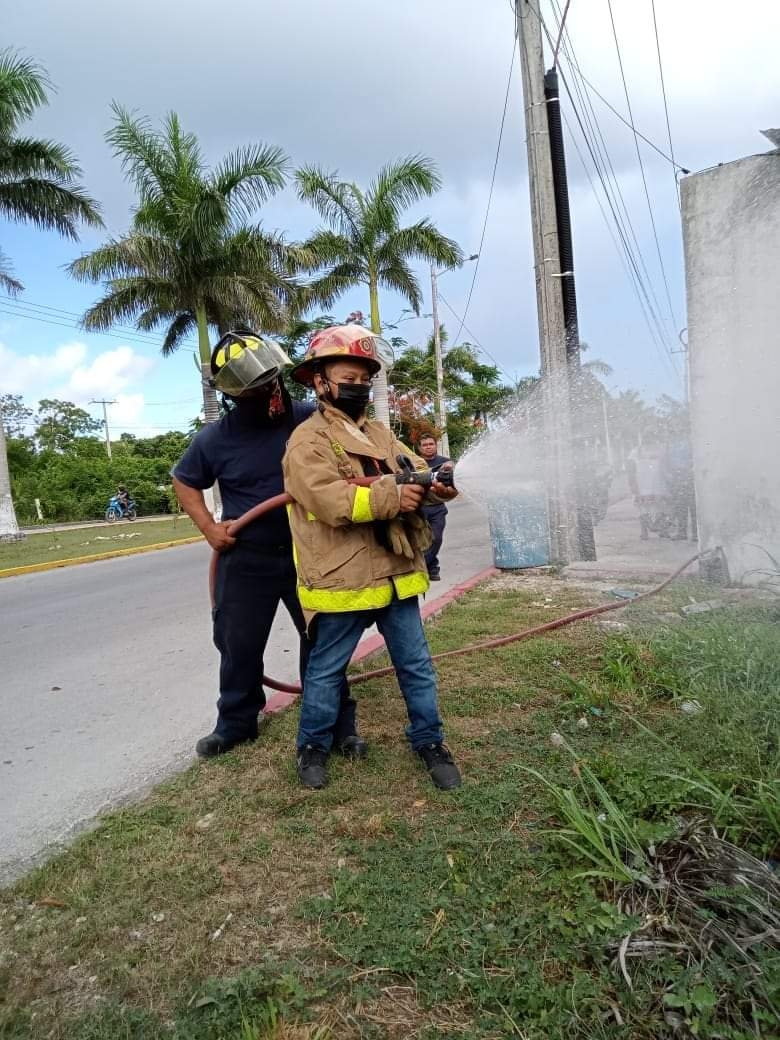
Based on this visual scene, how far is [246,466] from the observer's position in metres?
3.24

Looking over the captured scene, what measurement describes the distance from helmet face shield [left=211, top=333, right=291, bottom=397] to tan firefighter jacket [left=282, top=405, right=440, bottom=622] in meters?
0.35

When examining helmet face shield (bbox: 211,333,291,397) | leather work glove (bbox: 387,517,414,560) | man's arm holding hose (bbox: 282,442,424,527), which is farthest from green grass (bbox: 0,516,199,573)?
leather work glove (bbox: 387,517,414,560)

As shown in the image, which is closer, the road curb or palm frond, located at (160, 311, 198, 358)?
the road curb

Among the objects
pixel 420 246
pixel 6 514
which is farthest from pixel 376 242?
pixel 6 514

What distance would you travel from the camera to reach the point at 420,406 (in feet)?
95.2

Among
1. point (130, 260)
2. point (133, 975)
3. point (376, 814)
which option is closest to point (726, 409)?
point (376, 814)

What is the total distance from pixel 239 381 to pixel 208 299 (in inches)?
702

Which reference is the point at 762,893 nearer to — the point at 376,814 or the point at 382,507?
the point at 376,814

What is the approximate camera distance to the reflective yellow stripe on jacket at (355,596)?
2.79 metres

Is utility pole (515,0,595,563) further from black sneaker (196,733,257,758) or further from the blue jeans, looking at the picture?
black sneaker (196,733,257,758)

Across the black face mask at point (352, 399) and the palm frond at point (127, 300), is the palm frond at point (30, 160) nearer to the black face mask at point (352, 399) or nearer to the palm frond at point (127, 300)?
the palm frond at point (127, 300)

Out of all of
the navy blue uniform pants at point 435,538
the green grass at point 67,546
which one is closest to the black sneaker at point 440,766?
the navy blue uniform pants at point 435,538

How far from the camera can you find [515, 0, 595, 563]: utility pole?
7.61 meters

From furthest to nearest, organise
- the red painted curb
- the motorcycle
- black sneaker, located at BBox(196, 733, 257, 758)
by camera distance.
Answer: the motorcycle < the red painted curb < black sneaker, located at BBox(196, 733, 257, 758)
